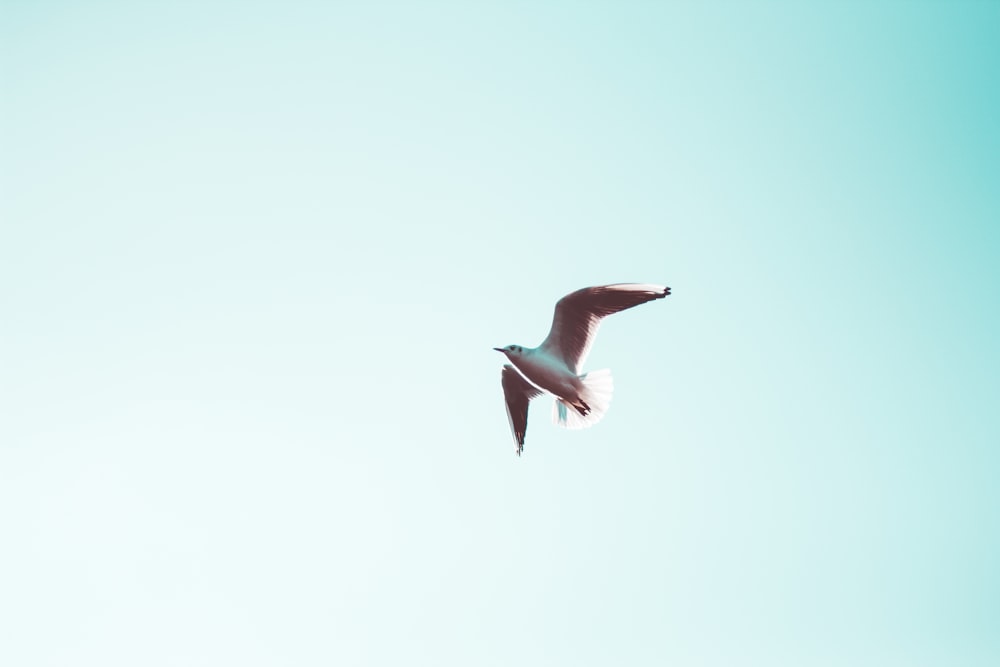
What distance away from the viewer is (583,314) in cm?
714

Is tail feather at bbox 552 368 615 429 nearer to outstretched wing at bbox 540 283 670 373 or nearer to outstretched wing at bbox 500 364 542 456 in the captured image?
outstretched wing at bbox 540 283 670 373

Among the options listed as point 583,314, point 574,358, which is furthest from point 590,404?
point 583,314

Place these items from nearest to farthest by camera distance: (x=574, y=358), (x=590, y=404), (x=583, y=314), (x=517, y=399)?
(x=583, y=314) → (x=574, y=358) → (x=590, y=404) → (x=517, y=399)

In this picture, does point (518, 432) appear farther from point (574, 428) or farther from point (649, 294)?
point (649, 294)

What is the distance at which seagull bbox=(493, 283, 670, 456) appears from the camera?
7.00m

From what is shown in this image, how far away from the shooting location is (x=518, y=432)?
829cm

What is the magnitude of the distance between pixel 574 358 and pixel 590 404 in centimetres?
47

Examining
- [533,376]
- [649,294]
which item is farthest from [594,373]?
[649,294]

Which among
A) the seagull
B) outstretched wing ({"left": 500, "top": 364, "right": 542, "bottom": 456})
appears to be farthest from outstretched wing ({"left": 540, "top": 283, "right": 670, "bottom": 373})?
outstretched wing ({"left": 500, "top": 364, "right": 542, "bottom": 456})

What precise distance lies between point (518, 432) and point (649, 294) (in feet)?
8.00

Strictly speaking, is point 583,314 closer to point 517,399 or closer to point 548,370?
point 548,370

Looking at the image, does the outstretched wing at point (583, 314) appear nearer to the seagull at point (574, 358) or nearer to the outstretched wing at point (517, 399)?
the seagull at point (574, 358)

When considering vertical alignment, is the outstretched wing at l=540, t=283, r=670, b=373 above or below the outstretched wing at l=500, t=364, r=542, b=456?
above

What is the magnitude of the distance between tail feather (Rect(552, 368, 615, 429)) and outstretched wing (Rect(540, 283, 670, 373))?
18cm
